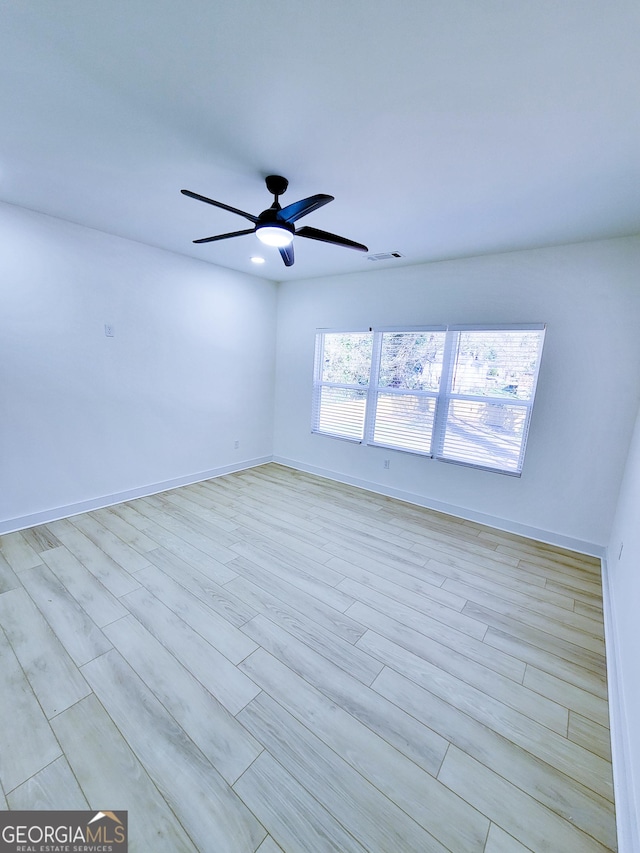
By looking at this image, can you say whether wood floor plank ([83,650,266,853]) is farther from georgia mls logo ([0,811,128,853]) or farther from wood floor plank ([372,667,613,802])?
wood floor plank ([372,667,613,802])

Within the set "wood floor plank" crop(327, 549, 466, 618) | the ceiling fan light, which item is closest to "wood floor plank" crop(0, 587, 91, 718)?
"wood floor plank" crop(327, 549, 466, 618)

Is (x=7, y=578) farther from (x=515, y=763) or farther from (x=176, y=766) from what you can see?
(x=515, y=763)

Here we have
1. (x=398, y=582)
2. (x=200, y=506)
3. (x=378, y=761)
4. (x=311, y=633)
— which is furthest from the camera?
(x=200, y=506)

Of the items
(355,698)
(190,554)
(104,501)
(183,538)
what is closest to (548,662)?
(355,698)

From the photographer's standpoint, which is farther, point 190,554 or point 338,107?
point 190,554

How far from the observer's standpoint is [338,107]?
1421mm

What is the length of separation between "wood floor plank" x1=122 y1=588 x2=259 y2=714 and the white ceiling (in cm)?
260

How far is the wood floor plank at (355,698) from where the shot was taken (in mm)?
1355

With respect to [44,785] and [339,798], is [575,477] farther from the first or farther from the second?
[44,785]

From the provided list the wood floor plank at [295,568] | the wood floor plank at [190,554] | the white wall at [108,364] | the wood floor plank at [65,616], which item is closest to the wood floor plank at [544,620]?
the wood floor plank at [295,568]

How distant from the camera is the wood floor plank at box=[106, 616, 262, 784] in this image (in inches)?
50.9

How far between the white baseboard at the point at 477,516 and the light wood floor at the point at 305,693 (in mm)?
133

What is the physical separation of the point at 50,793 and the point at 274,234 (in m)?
2.65

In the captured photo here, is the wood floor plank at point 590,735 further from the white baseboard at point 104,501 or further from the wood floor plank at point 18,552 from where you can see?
the white baseboard at point 104,501
